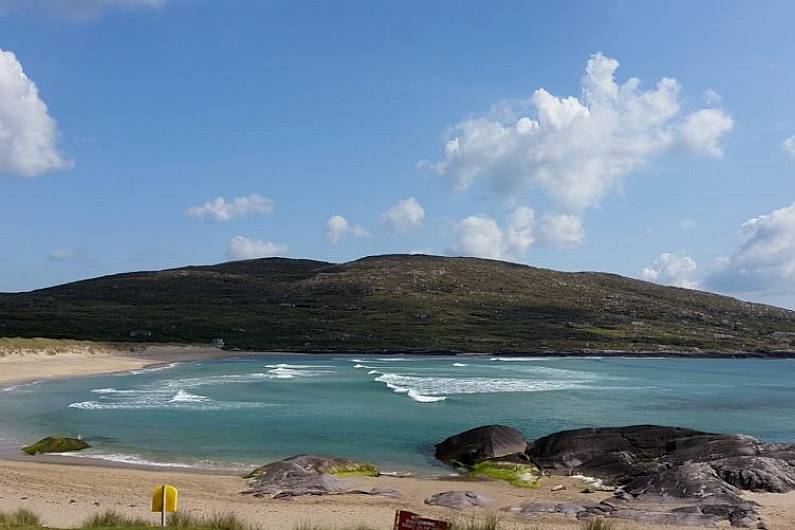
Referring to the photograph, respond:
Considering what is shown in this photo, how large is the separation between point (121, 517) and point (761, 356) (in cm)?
15133

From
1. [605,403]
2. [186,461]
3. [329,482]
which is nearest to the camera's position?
[329,482]

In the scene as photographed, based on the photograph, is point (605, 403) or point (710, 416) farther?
point (605, 403)

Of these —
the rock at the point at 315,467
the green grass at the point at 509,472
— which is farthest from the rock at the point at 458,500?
the rock at the point at 315,467

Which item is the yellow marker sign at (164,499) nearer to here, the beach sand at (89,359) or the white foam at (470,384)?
the white foam at (470,384)

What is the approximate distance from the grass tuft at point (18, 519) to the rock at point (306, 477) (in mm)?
7225

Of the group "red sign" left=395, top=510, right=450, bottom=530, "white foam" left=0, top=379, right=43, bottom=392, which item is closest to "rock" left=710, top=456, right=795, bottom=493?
"red sign" left=395, top=510, right=450, bottom=530

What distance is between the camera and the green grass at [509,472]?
26.2 meters

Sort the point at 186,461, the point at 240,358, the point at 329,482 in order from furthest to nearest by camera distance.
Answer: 1. the point at 240,358
2. the point at 186,461
3. the point at 329,482

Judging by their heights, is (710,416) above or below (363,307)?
below

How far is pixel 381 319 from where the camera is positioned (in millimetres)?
159750

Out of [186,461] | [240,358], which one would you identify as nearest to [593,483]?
[186,461]

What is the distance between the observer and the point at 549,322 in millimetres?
163000

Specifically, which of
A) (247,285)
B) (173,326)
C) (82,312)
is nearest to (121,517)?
(173,326)

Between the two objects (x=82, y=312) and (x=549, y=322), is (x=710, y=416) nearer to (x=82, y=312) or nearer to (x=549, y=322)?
(x=549, y=322)
